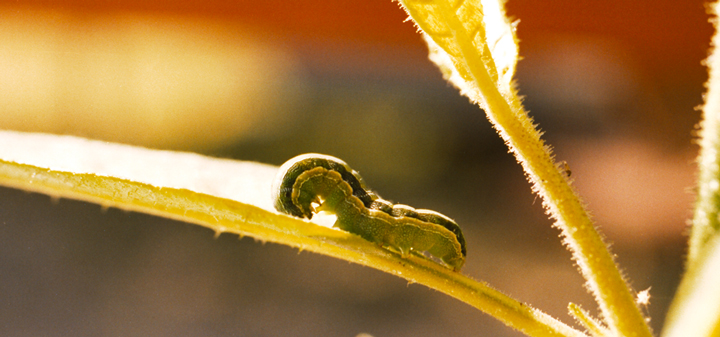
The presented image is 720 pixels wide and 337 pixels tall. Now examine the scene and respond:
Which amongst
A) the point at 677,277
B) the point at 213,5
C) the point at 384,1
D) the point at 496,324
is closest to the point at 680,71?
the point at 677,277

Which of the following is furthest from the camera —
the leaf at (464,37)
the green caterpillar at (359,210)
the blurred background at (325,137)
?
the blurred background at (325,137)

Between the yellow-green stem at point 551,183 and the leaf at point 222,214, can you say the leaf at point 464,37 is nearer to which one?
the yellow-green stem at point 551,183

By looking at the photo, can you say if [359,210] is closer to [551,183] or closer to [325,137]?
[551,183]

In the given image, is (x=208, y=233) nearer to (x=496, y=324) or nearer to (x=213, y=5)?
(x=213, y=5)

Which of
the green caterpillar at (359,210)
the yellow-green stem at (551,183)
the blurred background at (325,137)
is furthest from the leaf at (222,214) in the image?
the blurred background at (325,137)

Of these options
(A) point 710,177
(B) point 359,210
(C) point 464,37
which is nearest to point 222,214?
(C) point 464,37

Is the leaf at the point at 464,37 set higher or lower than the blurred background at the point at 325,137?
lower

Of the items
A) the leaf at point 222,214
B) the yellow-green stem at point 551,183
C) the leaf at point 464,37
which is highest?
the leaf at point 464,37

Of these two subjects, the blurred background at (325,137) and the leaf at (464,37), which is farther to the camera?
the blurred background at (325,137)
